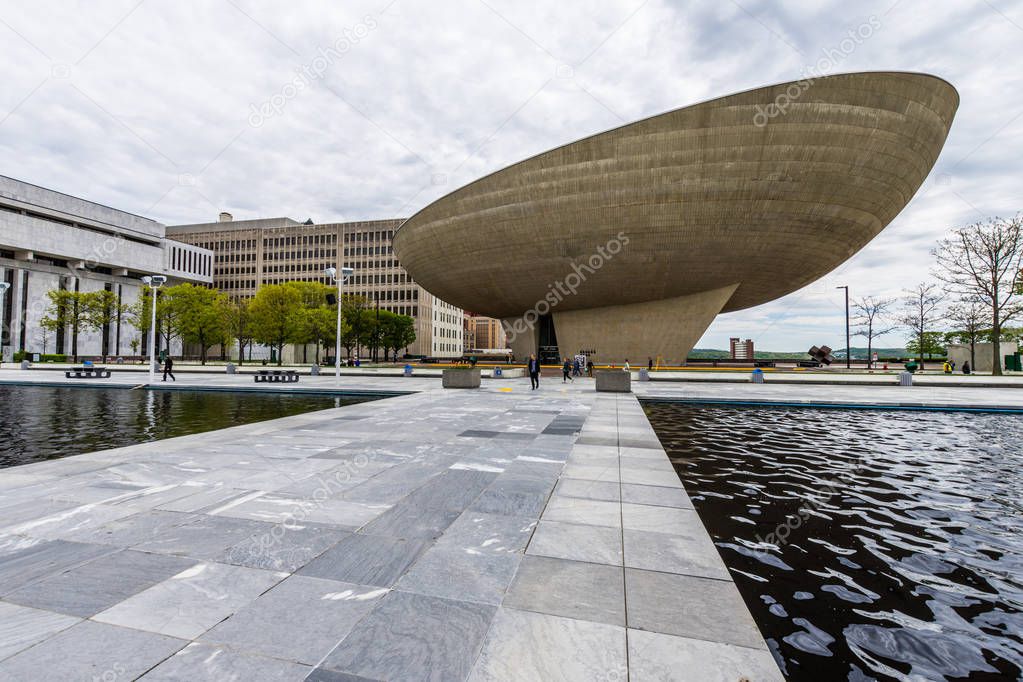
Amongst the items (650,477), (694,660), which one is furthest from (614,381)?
(694,660)

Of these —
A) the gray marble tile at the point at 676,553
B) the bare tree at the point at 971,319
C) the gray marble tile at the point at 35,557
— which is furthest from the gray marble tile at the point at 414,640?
the bare tree at the point at 971,319

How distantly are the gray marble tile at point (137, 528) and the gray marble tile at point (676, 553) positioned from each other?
4.06 meters

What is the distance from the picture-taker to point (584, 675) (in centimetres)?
219

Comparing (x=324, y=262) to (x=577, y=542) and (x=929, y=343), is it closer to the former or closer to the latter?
(x=929, y=343)

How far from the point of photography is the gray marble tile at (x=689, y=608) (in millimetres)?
2570

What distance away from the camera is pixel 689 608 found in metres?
2.84

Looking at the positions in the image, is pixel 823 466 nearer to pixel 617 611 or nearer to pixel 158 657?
pixel 617 611

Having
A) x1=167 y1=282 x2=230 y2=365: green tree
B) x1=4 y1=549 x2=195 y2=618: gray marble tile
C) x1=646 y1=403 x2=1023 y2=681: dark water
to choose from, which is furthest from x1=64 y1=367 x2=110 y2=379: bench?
x1=646 y1=403 x2=1023 y2=681: dark water

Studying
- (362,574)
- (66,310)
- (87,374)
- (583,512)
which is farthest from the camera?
(66,310)

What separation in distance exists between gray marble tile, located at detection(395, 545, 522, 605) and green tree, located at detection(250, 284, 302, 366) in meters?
51.8

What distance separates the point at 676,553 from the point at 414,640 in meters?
2.25

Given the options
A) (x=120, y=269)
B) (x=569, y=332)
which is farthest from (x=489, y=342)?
(x=569, y=332)

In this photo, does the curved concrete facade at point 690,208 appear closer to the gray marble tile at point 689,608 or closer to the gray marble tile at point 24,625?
the gray marble tile at point 689,608

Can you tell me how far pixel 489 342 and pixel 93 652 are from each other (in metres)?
183
